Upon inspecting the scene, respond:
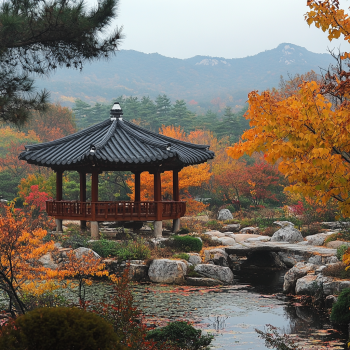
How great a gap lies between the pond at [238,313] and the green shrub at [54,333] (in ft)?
13.7

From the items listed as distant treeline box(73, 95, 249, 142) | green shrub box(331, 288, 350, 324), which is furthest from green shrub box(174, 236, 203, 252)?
distant treeline box(73, 95, 249, 142)

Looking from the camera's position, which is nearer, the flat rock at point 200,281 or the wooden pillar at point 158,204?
the flat rock at point 200,281

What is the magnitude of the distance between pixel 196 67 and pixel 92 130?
5113 inches

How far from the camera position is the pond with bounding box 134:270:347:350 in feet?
25.4

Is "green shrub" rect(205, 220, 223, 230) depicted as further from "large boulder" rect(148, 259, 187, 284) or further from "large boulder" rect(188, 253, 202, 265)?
"large boulder" rect(148, 259, 187, 284)

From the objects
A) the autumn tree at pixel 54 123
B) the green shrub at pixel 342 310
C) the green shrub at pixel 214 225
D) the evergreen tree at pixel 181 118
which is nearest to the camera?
the green shrub at pixel 342 310

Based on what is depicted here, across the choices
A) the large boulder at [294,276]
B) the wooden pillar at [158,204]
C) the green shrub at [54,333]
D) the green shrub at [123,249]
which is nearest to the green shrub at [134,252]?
the green shrub at [123,249]

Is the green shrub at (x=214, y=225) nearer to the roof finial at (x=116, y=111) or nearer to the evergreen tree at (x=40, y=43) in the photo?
the roof finial at (x=116, y=111)

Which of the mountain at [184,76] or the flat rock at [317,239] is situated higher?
the mountain at [184,76]

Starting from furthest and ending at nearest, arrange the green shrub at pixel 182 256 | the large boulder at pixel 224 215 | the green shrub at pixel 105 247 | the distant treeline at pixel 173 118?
the distant treeline at pixel 173 118 → the large boulder at pixel 224 215 → the green shrub at pixel 105 247 → the green shrub at pixel 182 256

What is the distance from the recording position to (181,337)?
638cm

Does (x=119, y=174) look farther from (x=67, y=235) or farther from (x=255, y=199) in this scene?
(x=67, y=235)

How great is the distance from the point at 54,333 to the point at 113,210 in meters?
12.1

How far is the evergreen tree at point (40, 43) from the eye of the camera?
6637 mm
